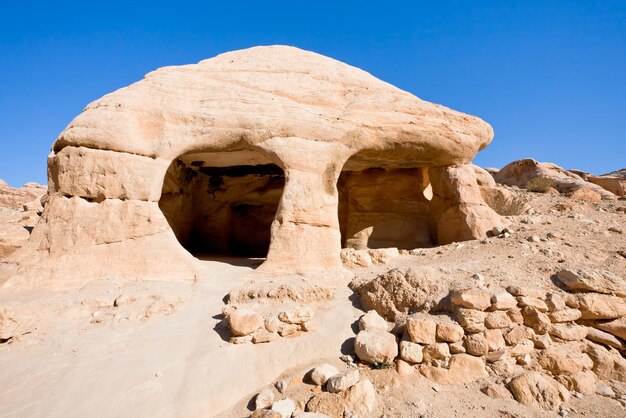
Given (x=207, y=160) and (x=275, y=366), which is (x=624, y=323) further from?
(x=207, y=160)

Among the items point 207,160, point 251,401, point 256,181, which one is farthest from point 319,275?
point 256,181

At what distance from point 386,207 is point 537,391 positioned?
6121mm

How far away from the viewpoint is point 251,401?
3.07 metres

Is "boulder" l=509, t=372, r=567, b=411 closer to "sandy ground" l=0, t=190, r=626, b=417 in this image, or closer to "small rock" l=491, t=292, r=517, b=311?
"sandy ground" l=0, t=190, r=626, b=417

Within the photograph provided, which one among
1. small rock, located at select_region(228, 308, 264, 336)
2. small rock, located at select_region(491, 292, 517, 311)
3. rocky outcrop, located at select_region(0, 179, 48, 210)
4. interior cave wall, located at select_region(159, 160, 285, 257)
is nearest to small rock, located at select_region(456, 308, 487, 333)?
small rock, located at select_region(491, 292, 517, 311)

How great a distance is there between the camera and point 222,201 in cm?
973

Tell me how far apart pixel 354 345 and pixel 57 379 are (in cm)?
289

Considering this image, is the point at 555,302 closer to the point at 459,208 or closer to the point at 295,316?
the point at 295,316

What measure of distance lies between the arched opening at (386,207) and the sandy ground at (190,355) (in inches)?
137

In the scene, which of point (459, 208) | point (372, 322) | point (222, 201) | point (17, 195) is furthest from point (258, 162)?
point (17, 195)

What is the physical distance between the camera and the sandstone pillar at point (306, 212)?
568 centimetres

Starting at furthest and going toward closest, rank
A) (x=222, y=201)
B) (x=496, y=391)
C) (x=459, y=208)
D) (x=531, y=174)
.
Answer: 1. (x=531, y=174)
2. (x=222, y=201)
3. (x=459, y=208)
4. (x=496, y=391)

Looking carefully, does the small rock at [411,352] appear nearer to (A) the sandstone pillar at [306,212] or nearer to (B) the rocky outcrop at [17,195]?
(A) the sandstone pillar at [306,212]

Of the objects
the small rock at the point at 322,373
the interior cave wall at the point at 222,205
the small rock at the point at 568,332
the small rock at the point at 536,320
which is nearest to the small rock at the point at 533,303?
the small rock at the point at 536,320
